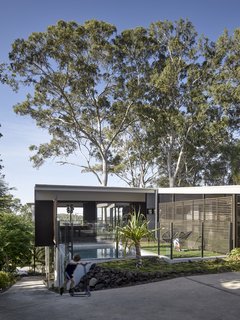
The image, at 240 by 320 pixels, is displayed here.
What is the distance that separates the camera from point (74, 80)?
2703cm

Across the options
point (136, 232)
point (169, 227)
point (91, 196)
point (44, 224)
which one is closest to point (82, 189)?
point (91, 196)

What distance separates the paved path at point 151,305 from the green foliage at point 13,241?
29.6 feet

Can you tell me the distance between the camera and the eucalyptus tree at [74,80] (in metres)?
26.1

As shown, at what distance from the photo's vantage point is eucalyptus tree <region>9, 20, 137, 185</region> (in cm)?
2606

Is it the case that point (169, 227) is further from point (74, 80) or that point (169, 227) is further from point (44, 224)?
point (74, 80)

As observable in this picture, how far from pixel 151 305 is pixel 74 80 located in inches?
832

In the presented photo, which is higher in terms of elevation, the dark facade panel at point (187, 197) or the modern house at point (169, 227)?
the dark facade panel at point (187, 197)

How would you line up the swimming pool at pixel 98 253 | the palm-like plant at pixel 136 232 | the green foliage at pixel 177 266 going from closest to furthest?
the green foliage at pixel 177 266, the palm-like plant at pixel 136 232, the swimming pool at pixel 98 253

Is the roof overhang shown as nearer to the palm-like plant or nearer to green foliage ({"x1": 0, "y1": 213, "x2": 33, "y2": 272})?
green foliage ({"x1": 0, "y1": 213, "x2": 33, "y2": 272})

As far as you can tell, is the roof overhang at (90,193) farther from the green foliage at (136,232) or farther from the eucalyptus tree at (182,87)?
the green foliage at (136,232)

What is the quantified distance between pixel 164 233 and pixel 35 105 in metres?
16.9

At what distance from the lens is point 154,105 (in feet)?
90.3

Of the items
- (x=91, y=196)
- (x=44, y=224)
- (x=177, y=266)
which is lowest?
(x=177, y=266)

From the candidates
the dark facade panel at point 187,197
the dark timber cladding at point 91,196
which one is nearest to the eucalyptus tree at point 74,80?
the dark timber cladding at point 91,196
